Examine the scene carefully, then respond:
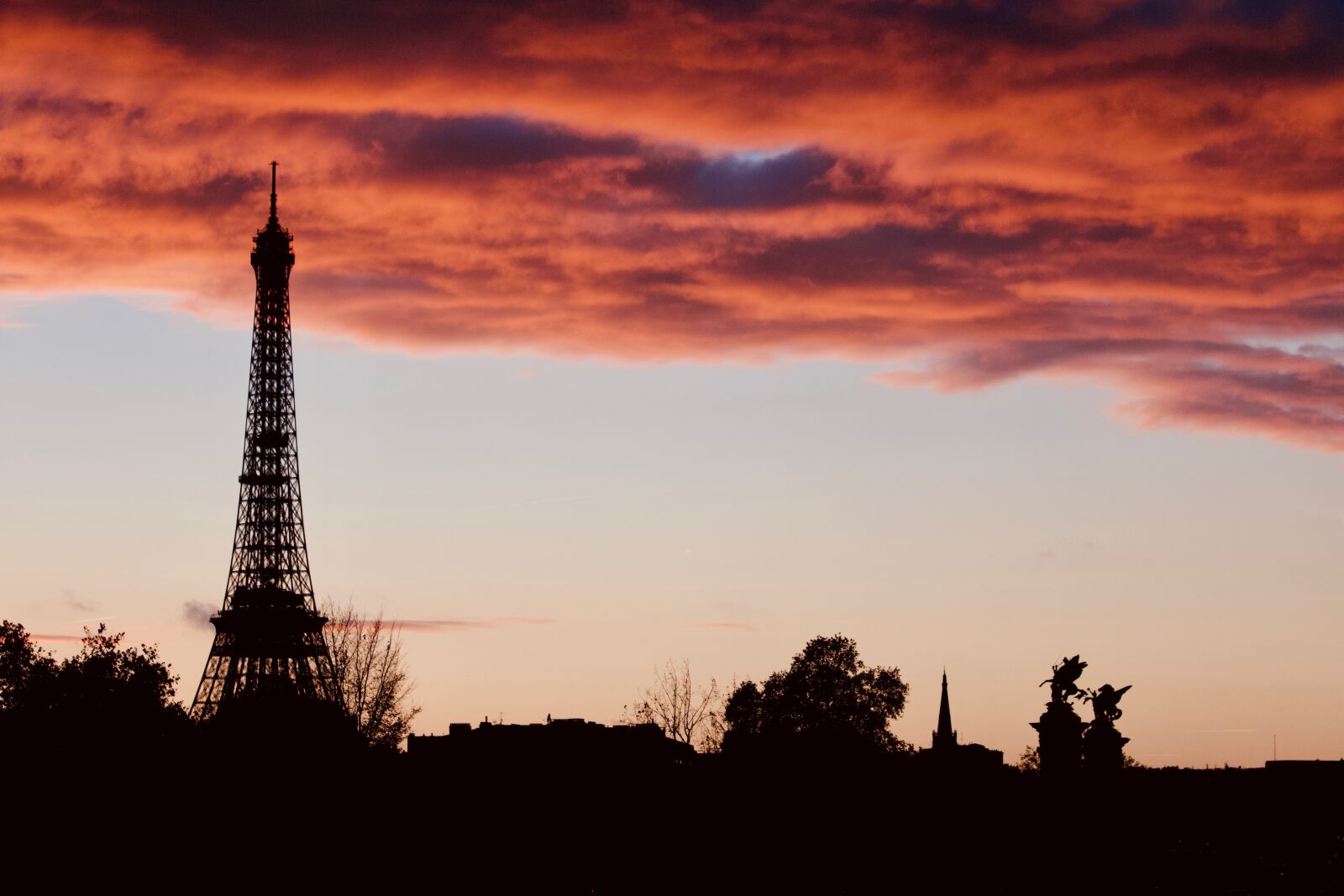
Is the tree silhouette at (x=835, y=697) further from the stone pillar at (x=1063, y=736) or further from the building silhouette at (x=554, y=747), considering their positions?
the stone pillar at (x=1063, y=736)

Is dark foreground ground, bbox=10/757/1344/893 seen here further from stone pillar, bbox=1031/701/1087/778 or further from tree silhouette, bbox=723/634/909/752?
tree silhouette, bbox=723/634/909/752

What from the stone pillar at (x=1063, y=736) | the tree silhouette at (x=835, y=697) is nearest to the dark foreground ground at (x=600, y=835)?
the stone pillar at (x=1063, y=736)

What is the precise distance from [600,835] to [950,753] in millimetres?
53030

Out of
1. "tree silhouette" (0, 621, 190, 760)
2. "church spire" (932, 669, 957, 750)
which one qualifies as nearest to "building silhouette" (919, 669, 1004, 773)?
"church spire" (932, 669, 957, 750)

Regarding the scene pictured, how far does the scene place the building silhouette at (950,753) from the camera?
115 metres

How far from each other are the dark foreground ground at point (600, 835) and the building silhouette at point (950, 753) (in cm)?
1711

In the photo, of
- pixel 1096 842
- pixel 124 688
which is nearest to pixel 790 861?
pixel 1096 842

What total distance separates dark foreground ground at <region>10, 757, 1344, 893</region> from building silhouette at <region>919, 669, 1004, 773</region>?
17111 mm

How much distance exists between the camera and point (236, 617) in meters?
124

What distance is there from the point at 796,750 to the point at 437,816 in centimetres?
4170

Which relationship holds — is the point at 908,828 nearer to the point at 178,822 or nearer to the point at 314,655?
the point at 178,822

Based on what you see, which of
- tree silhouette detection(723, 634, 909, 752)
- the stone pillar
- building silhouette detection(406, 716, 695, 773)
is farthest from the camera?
tree silhouette detection(723, 634, 909, 752)

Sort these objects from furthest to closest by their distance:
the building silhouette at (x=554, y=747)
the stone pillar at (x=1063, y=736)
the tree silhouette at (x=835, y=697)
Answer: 1. the tree silhouette at (x=835, y=697)
2. the building silhouette at (x=554, y=747)
3. the stone pillar at (x=1063, y=736)

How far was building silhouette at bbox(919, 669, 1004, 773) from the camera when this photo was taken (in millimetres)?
114887
